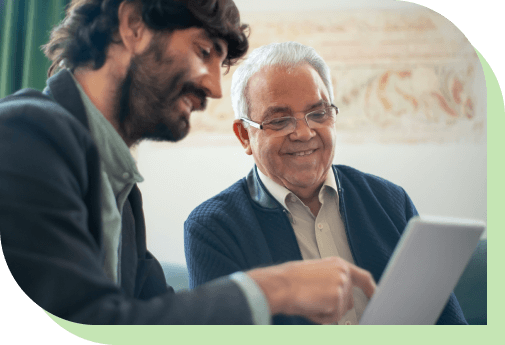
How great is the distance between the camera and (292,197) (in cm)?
116

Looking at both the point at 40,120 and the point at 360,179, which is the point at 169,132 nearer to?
the point at 40,120

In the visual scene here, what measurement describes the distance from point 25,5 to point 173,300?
0.98m

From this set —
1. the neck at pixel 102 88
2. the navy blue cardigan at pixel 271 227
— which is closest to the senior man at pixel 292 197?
the navy blue cardigan at pixel 271 227

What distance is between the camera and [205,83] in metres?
1.11

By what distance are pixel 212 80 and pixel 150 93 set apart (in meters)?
0.17

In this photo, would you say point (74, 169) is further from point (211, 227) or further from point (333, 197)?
point (333, 197)

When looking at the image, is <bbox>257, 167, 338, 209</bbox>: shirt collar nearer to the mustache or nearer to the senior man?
the senior man

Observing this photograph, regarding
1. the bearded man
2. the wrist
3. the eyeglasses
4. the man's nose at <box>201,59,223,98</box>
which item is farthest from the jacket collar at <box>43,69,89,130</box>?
the wrist

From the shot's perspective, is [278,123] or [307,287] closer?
[307,287]

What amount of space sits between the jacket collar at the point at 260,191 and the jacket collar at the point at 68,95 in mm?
452

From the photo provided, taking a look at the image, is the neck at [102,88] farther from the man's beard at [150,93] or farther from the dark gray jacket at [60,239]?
the dark gray jacket at [60,239]

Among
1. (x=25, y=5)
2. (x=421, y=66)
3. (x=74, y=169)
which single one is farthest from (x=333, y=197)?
(x=25, y=5)

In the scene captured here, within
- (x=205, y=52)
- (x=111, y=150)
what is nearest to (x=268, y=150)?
(x=205, y=52)

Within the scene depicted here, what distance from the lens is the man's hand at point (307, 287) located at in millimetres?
893
